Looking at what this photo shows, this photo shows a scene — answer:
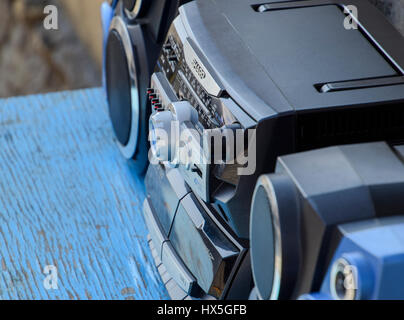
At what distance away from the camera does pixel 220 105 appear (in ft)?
2.19

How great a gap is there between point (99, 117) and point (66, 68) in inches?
48.5

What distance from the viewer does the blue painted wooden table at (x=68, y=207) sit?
0.89 metres

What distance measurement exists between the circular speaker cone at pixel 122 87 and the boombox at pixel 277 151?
72mm

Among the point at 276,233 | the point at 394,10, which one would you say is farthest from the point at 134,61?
the point at 276,233

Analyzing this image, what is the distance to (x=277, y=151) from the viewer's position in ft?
2.06

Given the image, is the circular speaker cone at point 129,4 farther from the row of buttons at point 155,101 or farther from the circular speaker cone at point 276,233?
the circular speaker cone at point 276,233

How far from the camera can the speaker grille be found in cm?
100

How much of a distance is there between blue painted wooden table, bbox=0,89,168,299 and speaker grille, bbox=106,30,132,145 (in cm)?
9

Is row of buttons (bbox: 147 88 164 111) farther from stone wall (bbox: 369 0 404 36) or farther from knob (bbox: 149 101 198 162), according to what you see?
stone wall (bbox: 369 0 404 36)

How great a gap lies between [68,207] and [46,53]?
61.6 inches

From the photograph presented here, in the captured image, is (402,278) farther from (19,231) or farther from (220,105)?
(19,231)

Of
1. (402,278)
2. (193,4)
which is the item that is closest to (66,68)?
(193,4)

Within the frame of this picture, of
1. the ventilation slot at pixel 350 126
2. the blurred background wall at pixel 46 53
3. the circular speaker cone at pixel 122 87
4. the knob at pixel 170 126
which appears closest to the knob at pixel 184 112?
the knob at pixel 170 126

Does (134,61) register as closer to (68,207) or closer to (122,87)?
(122,87)
